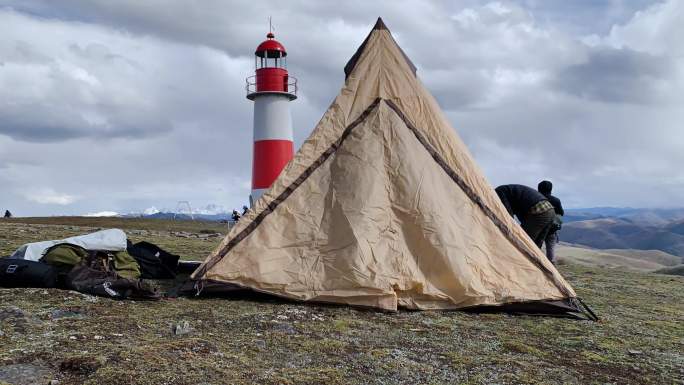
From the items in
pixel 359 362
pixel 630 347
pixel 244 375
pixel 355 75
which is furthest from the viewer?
pixel 355 75

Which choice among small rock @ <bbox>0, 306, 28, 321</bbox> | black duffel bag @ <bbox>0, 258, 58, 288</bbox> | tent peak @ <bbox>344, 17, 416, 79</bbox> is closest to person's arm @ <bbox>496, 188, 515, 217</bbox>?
tent peak @ <bbox>344, 17, 416, 79</bbox>

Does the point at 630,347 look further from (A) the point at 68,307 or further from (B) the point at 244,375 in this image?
(A) the point at 68,307

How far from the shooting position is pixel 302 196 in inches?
366

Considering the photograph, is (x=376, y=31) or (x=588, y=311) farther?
(x=376, y=31)

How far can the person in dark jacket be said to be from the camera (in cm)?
1181

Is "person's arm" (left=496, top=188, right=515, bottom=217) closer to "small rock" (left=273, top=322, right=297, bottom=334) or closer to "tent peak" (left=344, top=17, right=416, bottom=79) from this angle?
"tent peak" (left=344, top=17, right=416, bottom=79)

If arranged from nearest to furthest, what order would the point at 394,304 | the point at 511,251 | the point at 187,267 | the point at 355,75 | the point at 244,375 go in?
the point at 244,375 < the point at 394,304 < the point at 511,251 < the point at 355,75 < the point at 187,267

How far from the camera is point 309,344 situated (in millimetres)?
6418

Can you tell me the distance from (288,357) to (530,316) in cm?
436

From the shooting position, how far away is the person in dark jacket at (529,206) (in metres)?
11.8

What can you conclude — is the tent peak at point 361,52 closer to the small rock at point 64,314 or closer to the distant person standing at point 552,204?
the distant person standing at point 552,204

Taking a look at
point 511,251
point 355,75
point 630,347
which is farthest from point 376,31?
point 630,347

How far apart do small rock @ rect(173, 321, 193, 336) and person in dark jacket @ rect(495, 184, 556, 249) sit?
726 cm

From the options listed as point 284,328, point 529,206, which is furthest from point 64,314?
point 529,206
